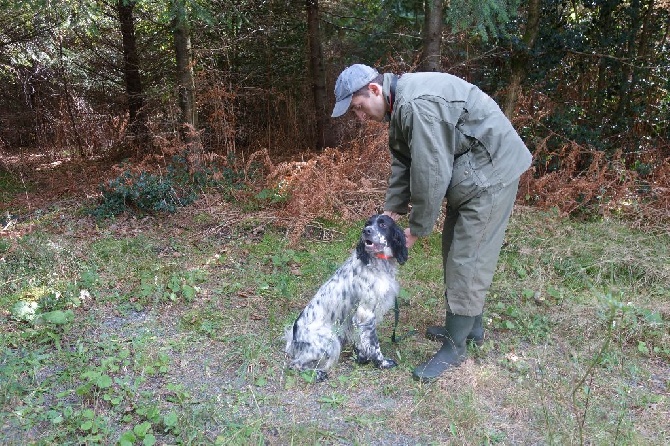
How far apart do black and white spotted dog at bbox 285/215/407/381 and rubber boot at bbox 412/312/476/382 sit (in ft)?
0.93

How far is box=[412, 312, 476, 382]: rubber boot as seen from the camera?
11.8 ft

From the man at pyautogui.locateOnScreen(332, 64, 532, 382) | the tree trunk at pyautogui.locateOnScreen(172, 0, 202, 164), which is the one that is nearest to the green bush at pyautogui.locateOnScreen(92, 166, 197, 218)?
the tree trunk at pyautogui.locateOnScreen(172, 0, 202, 164)

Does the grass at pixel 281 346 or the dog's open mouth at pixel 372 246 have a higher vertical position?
the dog's open mouth at pixel 372 246

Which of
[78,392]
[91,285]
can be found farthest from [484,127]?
[91,285]

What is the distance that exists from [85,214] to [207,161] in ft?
6.21

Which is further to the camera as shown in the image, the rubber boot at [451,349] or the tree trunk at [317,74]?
the tree trunk at [317,74]

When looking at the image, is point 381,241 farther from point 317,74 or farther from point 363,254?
point 317,74

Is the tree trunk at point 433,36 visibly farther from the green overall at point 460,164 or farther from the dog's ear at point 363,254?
the dog's ear at point 363,254

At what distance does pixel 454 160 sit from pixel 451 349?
4.34ft

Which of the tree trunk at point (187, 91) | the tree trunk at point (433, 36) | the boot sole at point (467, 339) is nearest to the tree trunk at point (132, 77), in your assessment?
the tree trunk at point (187, 91)

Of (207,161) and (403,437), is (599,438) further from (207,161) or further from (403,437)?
(207,161)

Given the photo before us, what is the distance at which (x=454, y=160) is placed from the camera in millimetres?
3334

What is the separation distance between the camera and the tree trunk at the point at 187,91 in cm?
760

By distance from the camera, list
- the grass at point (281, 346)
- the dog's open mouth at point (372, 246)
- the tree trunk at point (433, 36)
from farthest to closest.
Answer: the tree trunk at point (433, 36) → the dog's open mouth at point (372, 246) → the grass at point (281, 346)
